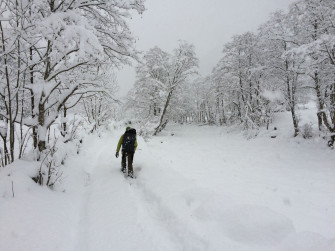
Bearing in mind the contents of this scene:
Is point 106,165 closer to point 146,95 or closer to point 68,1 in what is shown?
point 68,1

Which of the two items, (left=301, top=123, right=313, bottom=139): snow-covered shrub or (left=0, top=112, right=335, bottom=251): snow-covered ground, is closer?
(left=0, top=112, right=335, bottom=251): snow-covered ground

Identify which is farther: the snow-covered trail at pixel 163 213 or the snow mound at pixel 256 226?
the snow mound at pixel 256 226

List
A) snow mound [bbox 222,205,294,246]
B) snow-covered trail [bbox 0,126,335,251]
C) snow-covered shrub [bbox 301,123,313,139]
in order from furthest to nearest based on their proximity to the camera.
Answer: snow-covered shrub [bbox 301,123,313,139] → snow mound [bbox 222,205,294,246] → snow-covered trail [bbox 0,126,335,251]

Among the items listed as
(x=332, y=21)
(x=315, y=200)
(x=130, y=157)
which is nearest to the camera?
(x=315, y=200)

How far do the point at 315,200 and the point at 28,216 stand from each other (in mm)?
6158

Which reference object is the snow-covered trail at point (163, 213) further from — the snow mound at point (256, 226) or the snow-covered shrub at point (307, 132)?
the snow-covered shrub at point (307, 132)

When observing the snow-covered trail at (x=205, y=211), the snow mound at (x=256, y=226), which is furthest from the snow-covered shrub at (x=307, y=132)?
the snow mound at (x=256, y=226)

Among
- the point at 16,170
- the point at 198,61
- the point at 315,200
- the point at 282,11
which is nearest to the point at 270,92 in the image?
the point at 282,11

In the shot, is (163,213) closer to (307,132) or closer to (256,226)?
(256,226)

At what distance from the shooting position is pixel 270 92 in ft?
53.7

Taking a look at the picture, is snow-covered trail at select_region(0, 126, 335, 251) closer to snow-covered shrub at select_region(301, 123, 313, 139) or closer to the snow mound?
the snow mound

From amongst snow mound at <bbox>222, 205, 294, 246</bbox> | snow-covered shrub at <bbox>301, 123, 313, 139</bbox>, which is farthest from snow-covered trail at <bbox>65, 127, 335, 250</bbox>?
snow-covered shrub at <bbox>301, 123, 313, 139</bbox>

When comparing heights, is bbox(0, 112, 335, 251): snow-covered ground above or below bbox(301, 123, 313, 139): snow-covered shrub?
below

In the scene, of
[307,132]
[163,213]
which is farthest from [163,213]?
[307,132]
